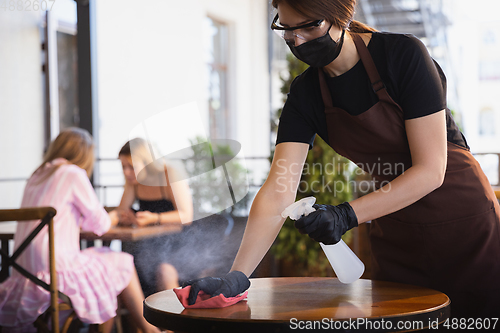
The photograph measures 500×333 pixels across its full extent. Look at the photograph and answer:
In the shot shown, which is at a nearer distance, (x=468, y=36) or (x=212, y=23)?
(x=212, y=23)

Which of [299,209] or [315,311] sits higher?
[299,209]

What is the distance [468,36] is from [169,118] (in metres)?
9.27

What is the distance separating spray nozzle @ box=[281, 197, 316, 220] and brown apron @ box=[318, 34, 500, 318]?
286 millimetres

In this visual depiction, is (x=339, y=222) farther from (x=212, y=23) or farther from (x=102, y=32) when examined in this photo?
(x=212, y=23)

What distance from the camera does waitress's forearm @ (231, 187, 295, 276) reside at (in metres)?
1.10

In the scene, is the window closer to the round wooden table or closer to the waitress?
the waitress

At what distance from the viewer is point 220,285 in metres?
0.90

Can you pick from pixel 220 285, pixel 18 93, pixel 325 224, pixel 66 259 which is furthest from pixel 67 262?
pixel 18 93

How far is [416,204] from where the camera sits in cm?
113

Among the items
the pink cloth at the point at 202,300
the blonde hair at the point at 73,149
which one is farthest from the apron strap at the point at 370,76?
the blonde hair at the point at 73,149

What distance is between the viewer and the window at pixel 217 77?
5.68 m

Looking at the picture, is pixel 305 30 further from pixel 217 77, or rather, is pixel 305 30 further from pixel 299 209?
pixel 217 77

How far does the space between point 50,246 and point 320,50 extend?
130 centimetres

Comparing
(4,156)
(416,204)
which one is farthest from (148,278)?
(4,156)
